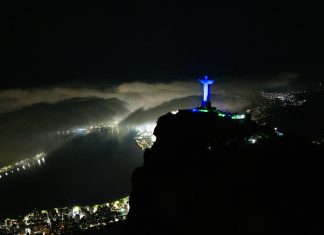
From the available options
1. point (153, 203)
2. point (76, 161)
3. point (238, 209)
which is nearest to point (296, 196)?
point (238, 209)

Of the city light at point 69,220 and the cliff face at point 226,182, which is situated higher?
the cliff face at point 226,182

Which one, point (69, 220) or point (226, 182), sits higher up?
point (226, 182)

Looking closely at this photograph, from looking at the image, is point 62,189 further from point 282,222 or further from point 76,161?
point 282,222

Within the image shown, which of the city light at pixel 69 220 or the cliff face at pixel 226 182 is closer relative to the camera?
the cliff face at pixel 226 182

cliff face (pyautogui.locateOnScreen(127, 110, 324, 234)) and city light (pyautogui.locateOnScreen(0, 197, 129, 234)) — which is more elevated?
cliff face (pyautogui.locateOnScreen(127, 110, 324, 234))

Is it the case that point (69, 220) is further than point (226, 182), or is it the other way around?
point (69, 220)

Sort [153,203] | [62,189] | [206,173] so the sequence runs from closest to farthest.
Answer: [206,173] < [153,203] < [62,189]

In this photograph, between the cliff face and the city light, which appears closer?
the cliff face

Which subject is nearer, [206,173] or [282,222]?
[282,222]
